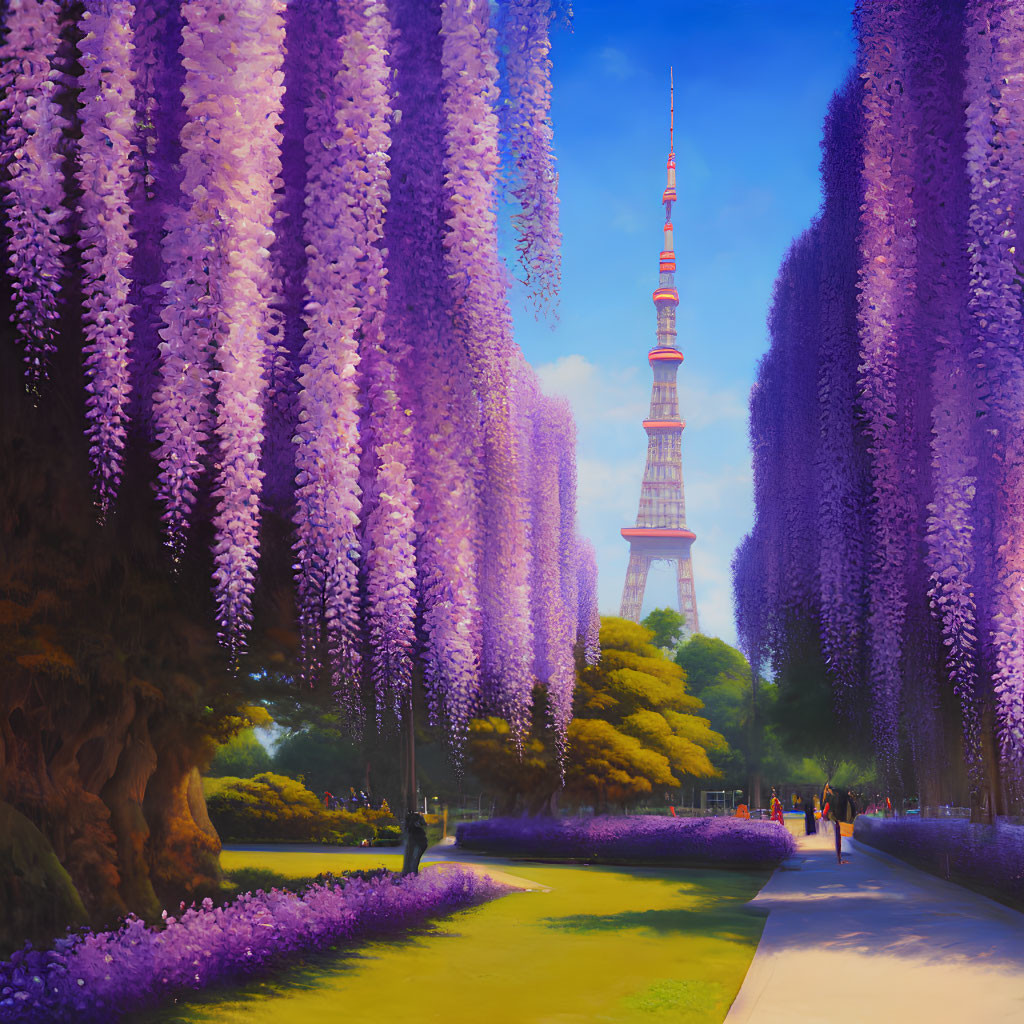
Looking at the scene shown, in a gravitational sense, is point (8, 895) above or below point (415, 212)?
below

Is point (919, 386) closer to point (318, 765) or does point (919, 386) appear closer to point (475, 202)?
point (475, 202)

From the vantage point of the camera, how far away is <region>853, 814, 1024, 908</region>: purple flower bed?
14.5m

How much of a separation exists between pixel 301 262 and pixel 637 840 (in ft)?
75.5

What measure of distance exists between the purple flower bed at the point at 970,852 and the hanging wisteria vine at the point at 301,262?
9.33 m

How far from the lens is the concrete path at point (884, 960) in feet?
25.2

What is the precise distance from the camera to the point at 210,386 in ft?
22.6

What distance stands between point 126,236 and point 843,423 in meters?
8.66

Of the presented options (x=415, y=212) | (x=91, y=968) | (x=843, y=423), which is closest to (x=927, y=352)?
(x=843, y=423)

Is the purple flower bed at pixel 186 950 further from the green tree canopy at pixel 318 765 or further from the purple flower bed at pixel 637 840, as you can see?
the green tree canopy at pixel 318 765

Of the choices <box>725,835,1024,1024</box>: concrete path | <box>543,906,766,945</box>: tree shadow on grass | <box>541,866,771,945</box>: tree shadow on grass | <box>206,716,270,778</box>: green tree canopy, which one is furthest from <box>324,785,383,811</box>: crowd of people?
<box>725,835,1024,1024</box>: concrete path

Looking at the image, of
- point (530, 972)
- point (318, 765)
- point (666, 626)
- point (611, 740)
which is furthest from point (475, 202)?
point (666, 626)

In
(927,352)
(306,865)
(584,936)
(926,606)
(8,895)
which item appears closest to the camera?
(8,895)

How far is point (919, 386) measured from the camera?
10.4 meters

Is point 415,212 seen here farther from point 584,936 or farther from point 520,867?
point 520,867
